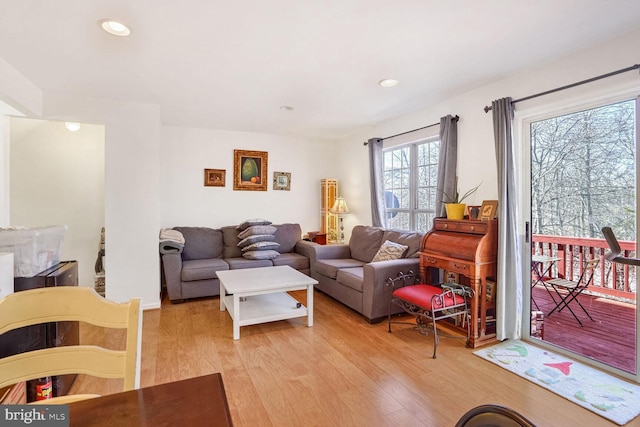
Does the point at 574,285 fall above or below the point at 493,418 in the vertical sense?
below

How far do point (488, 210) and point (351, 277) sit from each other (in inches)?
59.7

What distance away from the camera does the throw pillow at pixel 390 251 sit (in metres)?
3.50

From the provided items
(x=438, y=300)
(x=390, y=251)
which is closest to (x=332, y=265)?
(x=390, y=251)

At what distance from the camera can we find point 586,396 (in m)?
1.96

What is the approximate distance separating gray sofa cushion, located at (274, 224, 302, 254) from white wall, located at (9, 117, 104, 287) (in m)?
2.42

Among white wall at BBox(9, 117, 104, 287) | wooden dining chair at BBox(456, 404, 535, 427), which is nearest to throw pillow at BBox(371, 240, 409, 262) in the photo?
wooden dining chair at BBox(456, 404, 535, 427)

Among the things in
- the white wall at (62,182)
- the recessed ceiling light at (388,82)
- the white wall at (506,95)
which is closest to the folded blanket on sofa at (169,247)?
the white wall at (62,182)

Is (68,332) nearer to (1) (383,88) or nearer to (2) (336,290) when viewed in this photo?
(2) (336,290)

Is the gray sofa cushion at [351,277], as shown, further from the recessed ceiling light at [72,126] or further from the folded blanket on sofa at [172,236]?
the recessed ceiling light at [72,126]

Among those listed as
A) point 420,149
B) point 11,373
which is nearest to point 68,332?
point 11,373

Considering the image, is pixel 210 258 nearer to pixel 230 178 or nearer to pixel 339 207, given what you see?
pixel 230 178

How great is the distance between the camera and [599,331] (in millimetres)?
2740

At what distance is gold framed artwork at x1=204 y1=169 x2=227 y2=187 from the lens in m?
4.72

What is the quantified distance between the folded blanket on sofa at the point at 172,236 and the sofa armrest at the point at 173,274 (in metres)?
0.20
